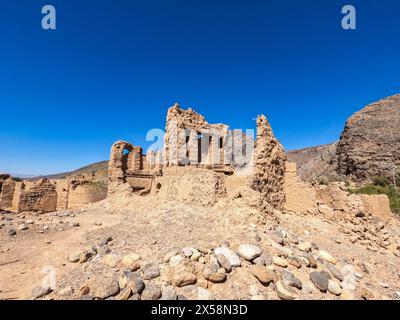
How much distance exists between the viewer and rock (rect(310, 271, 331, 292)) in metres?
4.12

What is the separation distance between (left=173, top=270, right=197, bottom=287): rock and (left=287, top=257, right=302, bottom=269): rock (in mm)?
2112

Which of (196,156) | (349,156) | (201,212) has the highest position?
(349,156)

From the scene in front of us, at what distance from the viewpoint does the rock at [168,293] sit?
3676 millimetres

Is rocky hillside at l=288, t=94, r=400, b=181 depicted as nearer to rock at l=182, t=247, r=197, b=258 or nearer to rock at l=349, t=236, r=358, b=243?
rock at l=349, t=236, r=358, b=243

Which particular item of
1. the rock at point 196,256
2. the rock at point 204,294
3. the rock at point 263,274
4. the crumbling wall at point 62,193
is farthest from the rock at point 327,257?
the crumbling wall at point 62,193

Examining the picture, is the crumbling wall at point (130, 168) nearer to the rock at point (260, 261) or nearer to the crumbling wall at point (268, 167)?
the crumbling wall at point (268, 167)

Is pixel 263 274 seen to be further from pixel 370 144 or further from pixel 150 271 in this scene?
pixel 370 144

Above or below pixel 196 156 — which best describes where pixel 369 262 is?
below

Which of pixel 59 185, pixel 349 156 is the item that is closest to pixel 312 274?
pixel 59 185

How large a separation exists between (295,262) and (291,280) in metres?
0.73

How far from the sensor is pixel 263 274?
4094 millimetres
